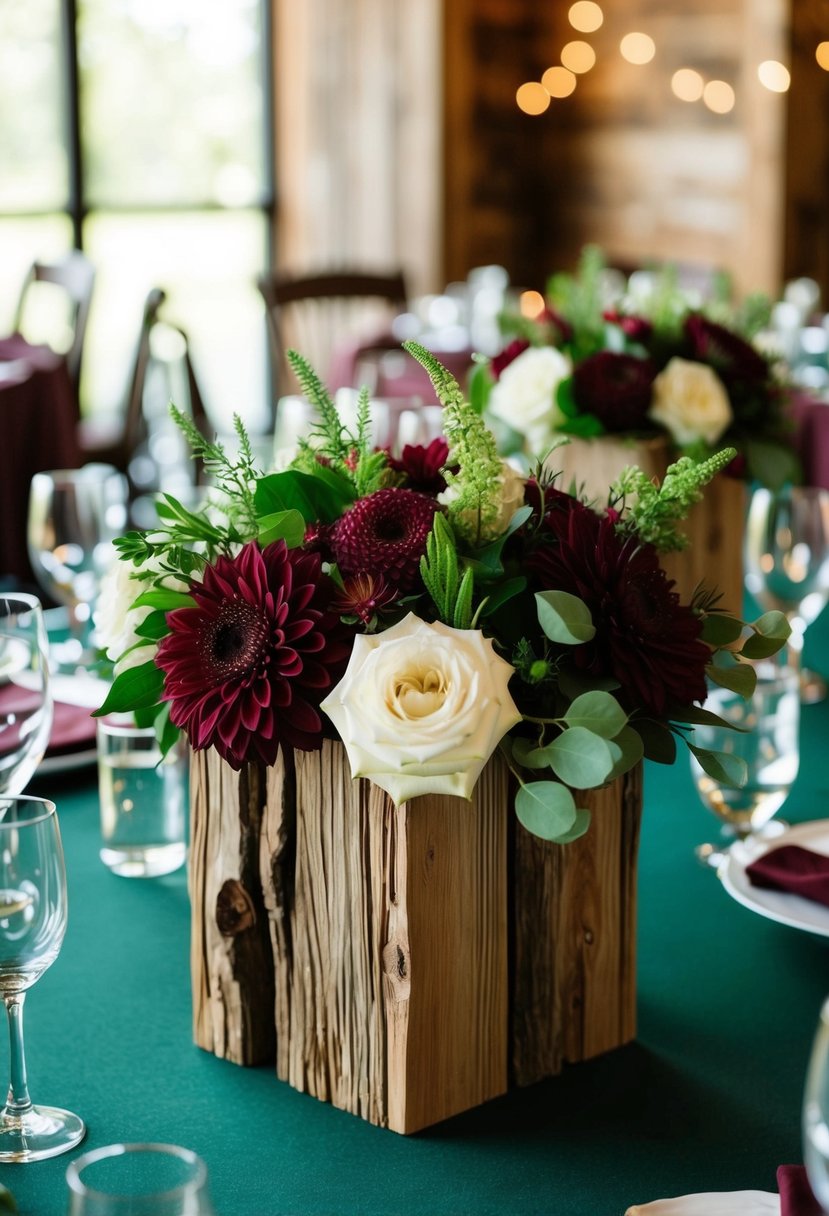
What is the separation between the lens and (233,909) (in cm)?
101

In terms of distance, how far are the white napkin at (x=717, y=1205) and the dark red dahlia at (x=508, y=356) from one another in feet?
3.99

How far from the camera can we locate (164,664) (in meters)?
0.90

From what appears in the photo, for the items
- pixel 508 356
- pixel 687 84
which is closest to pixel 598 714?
pixel 508 356

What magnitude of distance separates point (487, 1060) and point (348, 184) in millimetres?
5414

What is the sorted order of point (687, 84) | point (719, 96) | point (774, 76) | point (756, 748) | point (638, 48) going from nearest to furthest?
point (756, 748) < point (774, 76) < point (719, 96) < point (687, 84) < point (638, 48)

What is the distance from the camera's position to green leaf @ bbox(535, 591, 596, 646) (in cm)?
87

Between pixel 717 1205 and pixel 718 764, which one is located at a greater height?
pixel 718 764

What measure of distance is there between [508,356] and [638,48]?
422cm

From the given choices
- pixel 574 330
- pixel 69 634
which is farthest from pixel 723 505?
pixel 69 634

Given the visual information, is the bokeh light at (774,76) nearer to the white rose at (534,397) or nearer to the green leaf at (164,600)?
the white rose at (534,397)

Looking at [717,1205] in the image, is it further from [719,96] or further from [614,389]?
[719,96]

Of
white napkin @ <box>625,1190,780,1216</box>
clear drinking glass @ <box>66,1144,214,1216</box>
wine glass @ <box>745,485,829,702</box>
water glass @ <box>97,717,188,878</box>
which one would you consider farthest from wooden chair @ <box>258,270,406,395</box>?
clear drinking glass @ <box>66,1144,214,1216</box>

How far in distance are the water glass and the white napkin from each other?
0.59 m

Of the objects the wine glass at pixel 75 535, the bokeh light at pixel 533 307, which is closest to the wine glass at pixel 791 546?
the bokeh light at pixel 533 307
